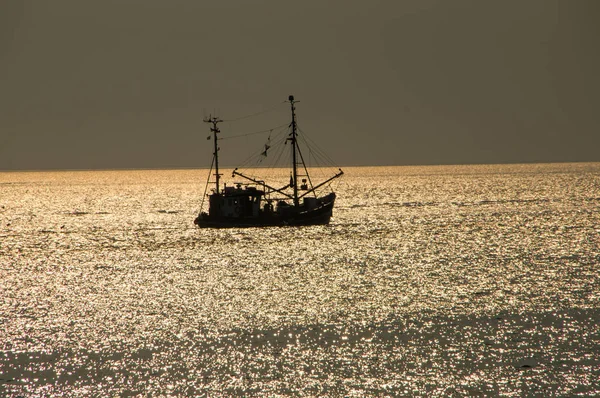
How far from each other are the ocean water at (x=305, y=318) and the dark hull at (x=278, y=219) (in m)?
10.7

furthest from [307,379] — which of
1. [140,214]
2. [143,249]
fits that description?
[140,214]

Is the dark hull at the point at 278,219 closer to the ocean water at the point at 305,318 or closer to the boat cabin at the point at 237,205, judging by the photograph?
the boat cabin at the point at 237,205

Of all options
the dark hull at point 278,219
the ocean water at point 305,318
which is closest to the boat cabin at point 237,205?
the dark hull at point 278,219

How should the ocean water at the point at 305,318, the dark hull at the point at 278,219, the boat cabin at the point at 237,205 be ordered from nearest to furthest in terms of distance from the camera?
the ocean water at the point at 305,318
the boat cabin at the point at 237,205
the dark hull at the point at 278,219

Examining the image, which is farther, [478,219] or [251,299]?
[478,219]

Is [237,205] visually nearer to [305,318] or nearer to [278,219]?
[278,219]

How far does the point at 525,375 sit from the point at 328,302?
1720 centimetres

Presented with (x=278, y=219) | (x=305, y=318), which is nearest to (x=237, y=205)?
(x=278, y=219)

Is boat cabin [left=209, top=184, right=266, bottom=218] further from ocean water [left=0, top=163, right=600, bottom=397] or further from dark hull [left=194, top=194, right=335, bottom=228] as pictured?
ocean water [left=0, top=163, right=600, bottom=397]

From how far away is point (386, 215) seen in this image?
12825 centimetres

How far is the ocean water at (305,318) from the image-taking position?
29188 millimetres

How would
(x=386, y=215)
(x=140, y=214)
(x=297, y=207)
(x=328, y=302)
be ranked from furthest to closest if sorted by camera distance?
(x=140, y=214), (x=386, y=215), (x=297, y=207), (x=328, y=302)

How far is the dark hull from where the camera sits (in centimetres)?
9538

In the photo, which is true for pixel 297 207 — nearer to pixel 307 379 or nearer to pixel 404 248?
pixel 404 248
